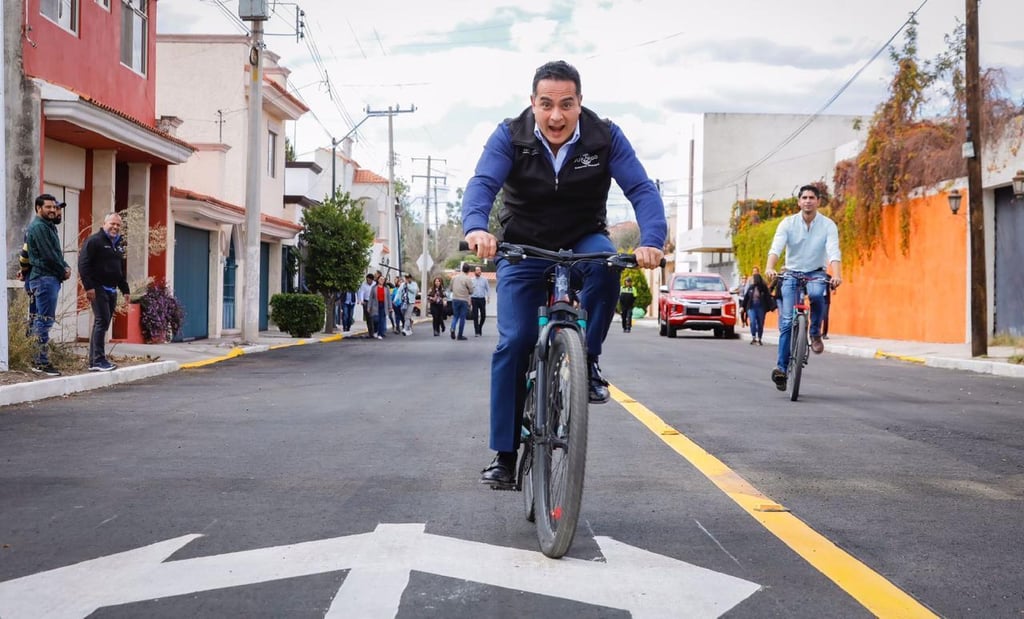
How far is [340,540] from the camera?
13.5 feet

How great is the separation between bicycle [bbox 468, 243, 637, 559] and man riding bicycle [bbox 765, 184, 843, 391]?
19.3 ft

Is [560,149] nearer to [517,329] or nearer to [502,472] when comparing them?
[517,329]

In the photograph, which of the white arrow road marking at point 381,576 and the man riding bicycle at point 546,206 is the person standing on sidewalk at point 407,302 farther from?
the white arrow road marking at point 381,576

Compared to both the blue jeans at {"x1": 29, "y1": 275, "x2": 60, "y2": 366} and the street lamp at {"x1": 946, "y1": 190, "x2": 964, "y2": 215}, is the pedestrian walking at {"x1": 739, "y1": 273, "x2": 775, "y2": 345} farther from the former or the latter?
the blue jeans at {"x1": 29, "y1": 275, "x2": 60, "y2": 366}

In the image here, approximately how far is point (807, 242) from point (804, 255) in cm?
13

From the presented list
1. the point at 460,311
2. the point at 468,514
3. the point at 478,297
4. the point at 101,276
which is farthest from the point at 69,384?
the point at 478,297

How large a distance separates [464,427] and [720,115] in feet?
177

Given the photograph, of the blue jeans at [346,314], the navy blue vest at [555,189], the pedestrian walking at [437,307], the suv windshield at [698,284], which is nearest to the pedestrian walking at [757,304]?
the suv windshield at [698,284]

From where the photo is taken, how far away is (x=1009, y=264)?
21578 millimetres

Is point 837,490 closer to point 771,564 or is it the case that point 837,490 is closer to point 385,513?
point 771,564

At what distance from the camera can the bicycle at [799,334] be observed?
386 inches

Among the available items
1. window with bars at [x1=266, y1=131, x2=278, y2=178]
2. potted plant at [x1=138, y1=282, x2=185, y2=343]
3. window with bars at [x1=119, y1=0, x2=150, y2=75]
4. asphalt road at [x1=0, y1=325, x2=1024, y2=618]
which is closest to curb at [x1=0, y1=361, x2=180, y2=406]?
asphalt road at [x1=0, y1=325, x2=1024, y2=618]

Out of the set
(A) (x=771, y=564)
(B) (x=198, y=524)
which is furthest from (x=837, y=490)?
(B) (x=198, y=524)

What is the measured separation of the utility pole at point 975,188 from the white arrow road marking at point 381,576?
15.0 meters
